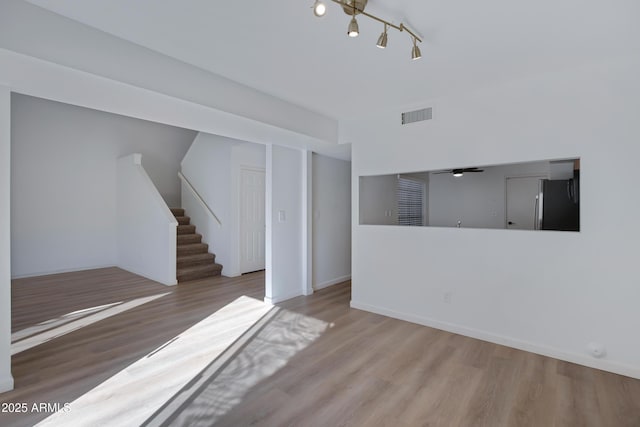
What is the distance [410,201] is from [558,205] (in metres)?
1.41

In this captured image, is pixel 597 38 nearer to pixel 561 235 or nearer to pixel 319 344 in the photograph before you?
pixel 561 235

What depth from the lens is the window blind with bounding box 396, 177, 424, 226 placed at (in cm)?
359

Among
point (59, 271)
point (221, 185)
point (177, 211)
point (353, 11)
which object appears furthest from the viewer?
point (177, 211)

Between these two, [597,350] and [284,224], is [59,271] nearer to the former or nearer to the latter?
[284,224]

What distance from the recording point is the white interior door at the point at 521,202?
114 inches

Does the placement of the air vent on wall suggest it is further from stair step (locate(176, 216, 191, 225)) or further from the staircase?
stair step (locate(176, 216, 191, 225))

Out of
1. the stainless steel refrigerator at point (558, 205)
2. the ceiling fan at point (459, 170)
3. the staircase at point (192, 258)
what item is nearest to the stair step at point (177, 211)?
the staircase at point (192, 258)

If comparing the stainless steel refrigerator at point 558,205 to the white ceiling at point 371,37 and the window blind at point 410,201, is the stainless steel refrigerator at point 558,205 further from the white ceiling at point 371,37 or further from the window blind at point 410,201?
the window blind at point 410,201

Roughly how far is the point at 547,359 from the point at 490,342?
1.52ft

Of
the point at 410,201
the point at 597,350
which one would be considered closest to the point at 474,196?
the point at 410,201

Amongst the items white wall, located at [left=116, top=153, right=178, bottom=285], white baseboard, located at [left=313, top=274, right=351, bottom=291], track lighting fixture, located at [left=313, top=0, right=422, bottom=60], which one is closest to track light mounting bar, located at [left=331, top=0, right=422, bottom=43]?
track lighting fixture, located at [left=313, top=0, right=422, bottom=60]

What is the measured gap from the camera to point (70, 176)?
6.44 m

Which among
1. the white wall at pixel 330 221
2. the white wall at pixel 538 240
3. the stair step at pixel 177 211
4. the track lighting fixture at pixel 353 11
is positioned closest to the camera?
the track lighting fixture at pixel 353 11

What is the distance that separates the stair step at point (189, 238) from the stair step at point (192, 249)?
3.7 inches
